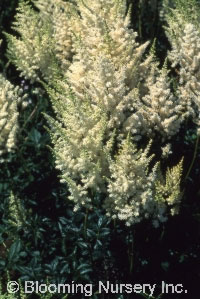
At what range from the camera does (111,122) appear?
125 inches

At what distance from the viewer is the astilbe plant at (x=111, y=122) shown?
2.87 meters

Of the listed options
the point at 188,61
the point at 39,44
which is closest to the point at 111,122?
the point at 188,61

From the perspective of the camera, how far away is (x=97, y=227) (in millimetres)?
3615

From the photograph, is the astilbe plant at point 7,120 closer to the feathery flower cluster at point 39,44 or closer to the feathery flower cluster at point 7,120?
the feathery flower cluster at point 7,120

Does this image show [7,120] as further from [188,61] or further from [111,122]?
[188,61]

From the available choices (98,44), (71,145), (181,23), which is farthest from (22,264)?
(181,23)

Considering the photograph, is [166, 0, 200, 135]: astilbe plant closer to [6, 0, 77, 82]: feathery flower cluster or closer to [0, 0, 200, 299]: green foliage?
[0, 0, 200, 299]: green foliage

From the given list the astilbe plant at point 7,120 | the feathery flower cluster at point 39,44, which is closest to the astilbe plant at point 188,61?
the feathery flower cluster at point 39,44

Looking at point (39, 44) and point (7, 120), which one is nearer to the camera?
point (7, 120)

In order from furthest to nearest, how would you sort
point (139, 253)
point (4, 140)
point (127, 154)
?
point (139, 253) → point (4, 140) → point (127, 154)

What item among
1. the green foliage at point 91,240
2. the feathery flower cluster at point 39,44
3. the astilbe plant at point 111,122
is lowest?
the green foliage at point 91,240

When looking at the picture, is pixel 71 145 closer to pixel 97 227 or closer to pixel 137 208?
pixel 137 208

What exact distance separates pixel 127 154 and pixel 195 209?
1.37 metres

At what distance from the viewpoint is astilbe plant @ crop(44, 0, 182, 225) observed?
2.87 meters
